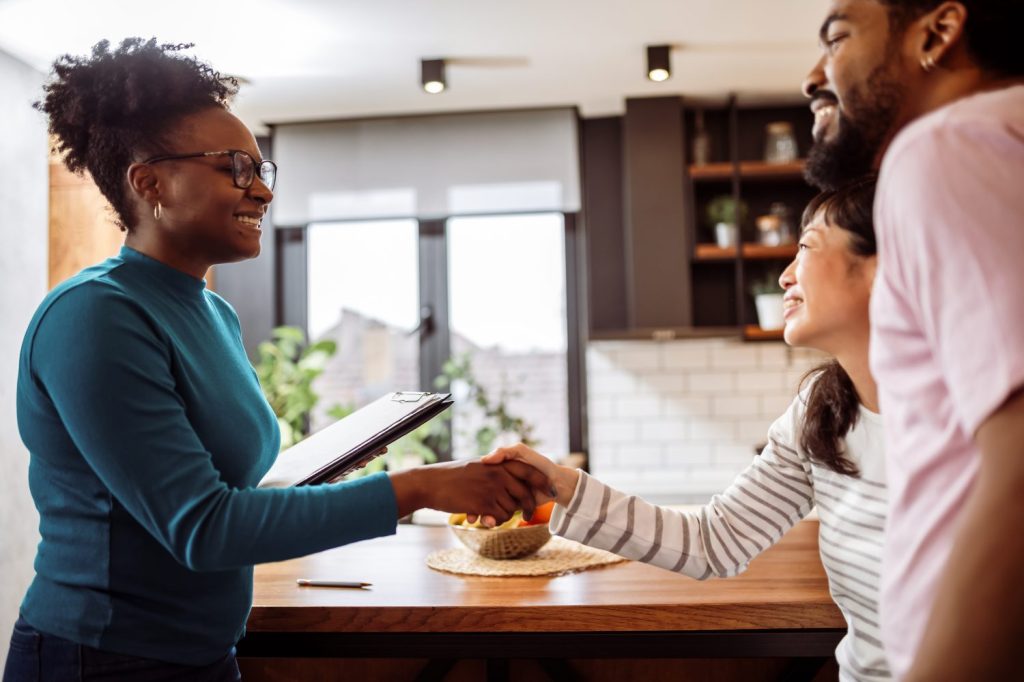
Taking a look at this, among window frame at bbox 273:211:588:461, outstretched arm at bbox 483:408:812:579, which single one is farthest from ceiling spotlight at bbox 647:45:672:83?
outstretched arm at bbox 483:408:812:579

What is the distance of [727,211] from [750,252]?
0.25 meters

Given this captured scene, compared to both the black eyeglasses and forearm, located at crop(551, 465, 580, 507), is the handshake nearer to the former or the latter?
forearm, located at crop(551, 465, 580, 507)

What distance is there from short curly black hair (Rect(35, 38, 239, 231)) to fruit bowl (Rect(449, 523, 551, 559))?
89 cm

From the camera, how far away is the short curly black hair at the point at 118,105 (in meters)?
1.26

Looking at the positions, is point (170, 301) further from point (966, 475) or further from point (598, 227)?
point (598, 227)

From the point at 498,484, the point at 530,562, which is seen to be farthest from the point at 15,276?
the point at 498,484

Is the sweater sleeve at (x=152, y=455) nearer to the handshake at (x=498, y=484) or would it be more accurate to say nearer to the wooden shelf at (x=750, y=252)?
the handshake at (x=498, y=484)

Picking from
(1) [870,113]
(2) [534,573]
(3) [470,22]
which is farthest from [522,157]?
(1) [870,113]

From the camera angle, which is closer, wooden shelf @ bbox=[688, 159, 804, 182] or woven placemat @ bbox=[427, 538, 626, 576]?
woven placemat @ bbox=[427, 538, 626, 576]

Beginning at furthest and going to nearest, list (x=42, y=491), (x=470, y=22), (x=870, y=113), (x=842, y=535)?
(x=470, y=22), (x=842, y=535), (x=42, y=491), (x=870, y=113)

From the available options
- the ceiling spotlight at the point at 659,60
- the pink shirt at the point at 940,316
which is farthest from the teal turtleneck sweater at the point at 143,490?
the ceiling spotlight at the point at 659,60

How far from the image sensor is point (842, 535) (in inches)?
50.3

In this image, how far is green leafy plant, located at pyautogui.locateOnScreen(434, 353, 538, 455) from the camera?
Result: 452cm

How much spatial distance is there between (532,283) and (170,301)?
3.63 m
